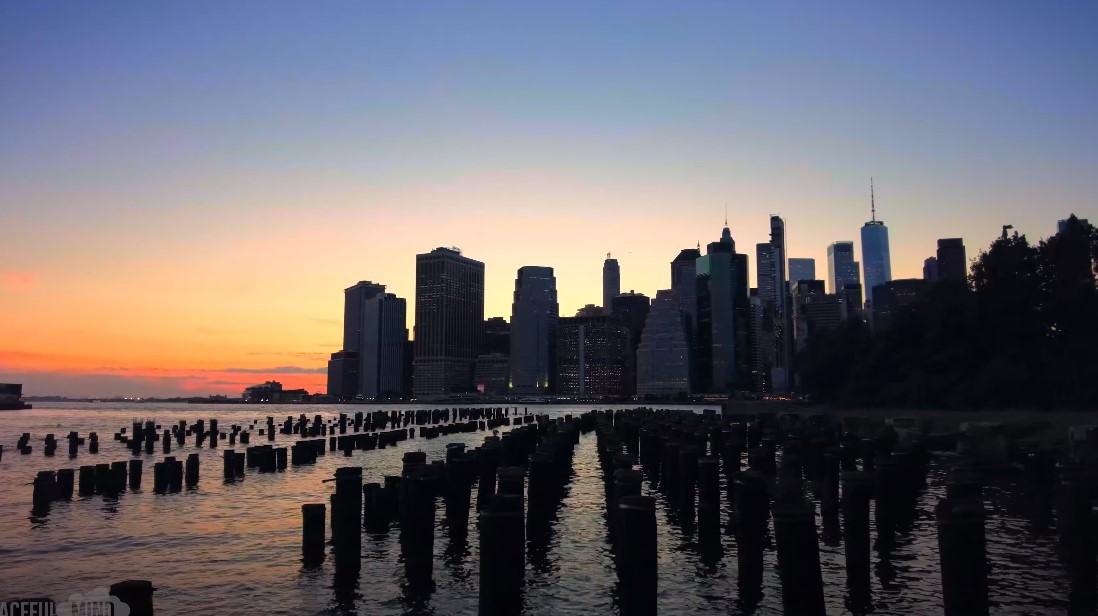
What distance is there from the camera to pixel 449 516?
69.8 ft

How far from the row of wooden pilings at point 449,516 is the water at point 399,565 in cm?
70

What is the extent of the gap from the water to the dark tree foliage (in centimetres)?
4050

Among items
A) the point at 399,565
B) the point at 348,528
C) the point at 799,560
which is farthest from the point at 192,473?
the point at 799,560

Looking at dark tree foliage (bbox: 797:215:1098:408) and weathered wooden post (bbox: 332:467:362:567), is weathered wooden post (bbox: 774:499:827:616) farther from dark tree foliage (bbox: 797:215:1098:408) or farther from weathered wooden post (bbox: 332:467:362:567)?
dark tree foliage (bbox: 797:215:1098:408)

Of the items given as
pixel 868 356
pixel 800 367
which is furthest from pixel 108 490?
pixel 800 367

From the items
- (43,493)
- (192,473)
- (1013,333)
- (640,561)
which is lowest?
(192,473)

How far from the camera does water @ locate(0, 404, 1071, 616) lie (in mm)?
16156

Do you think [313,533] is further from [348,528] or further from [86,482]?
[86,482]

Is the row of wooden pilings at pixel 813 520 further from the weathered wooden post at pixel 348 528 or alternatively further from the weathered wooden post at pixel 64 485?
the weathered wooden post at pixel 64 485

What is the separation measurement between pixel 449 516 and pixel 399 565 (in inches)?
90.0

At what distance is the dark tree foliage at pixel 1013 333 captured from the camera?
64188 millimetres

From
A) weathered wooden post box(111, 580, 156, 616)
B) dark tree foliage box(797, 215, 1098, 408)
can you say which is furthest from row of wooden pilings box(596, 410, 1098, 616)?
dark tree foliage box(797, 215, 1098, 408)

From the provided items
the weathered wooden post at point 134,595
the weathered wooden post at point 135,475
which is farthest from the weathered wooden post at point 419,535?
the weathered wooden post at point 135,475

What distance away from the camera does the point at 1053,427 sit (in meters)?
48.0
